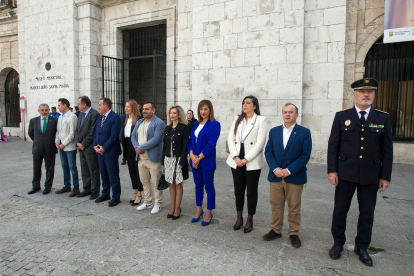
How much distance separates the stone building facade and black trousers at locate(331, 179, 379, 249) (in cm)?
535

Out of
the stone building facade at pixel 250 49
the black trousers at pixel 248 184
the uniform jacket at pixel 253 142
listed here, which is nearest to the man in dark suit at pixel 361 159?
the uniform jacket at pixel 253 142

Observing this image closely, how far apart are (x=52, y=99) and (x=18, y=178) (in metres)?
6.86

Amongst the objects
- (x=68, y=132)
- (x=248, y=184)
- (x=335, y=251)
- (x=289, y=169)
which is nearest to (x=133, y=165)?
(x=68, y=132)

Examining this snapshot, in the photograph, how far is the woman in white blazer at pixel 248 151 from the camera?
12.5 feet

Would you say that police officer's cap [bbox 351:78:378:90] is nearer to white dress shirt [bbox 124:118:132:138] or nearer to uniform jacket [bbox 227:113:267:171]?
uniform jacket [bbox 227:113:267:171]

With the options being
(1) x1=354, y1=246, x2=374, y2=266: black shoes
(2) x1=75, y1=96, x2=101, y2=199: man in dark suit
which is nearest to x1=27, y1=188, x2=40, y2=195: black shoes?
(2) x1=75, y1=96, x2=101, y2=199: man in dark suit

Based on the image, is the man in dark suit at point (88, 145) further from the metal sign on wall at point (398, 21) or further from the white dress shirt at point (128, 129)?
the metal sign on wall at point (398, 21)

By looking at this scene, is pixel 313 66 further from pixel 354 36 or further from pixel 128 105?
pixel 128 105

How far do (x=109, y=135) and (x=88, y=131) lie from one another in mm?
528

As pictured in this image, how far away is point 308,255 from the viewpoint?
10.5 ft

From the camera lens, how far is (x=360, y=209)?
3.17 m

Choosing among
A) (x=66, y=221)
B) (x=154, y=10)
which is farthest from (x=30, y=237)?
(x=154, y=10)

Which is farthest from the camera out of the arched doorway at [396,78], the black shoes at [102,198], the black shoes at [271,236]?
the arched doorway at [396,78]

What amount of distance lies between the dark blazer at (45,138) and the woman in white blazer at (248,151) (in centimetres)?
396
